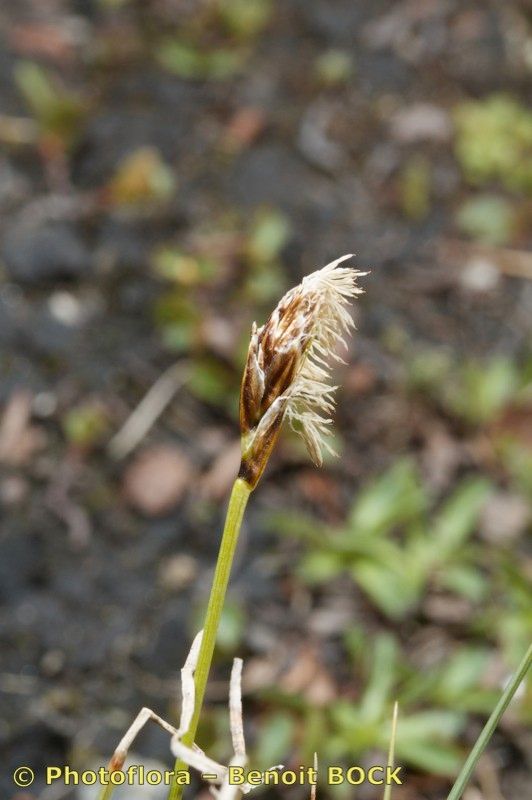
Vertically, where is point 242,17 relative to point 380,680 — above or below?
above

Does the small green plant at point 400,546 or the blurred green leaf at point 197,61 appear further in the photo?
the blurred green leaf at point 197,61

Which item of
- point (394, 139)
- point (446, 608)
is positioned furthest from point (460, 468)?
point (394, 139)

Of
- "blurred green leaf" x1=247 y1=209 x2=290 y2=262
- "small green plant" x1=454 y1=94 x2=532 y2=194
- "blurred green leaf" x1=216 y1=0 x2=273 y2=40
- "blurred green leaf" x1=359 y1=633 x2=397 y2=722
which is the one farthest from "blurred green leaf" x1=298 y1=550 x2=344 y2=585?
"blurred green leaf" x1=216 y1=0 x2=273 y2=40

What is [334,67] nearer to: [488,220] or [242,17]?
[242,17]

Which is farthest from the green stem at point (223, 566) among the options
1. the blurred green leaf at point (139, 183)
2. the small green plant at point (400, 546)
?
the blurred green leaf at point (139, 183)

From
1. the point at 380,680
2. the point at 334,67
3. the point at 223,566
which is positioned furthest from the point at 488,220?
the point at 223,566

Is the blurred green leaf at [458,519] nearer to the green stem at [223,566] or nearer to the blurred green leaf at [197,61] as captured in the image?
the green stem at [223,566]

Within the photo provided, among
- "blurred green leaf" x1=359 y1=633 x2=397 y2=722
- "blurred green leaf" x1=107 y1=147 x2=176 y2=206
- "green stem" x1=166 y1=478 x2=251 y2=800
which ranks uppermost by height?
"blurred green leaf" x1=107 y1=147 x2=176 y2=206

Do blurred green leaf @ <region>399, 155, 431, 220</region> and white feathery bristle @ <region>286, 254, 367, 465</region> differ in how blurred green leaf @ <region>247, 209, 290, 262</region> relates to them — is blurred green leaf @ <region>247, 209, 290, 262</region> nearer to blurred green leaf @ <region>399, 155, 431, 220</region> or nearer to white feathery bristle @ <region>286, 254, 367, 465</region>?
blurred green leaf @ <region>399, 155, 431, 220</region>
